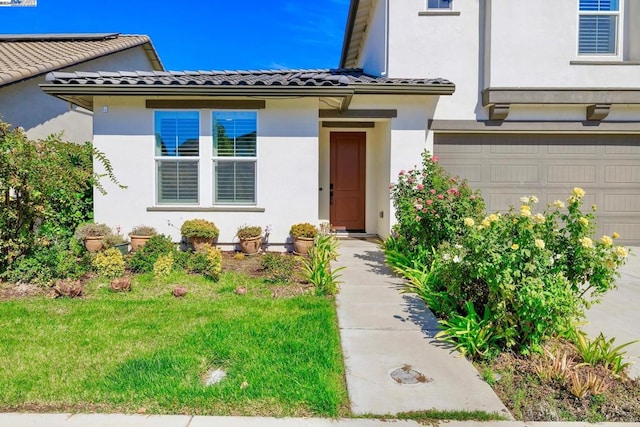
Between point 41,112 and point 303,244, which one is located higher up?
point 41,112

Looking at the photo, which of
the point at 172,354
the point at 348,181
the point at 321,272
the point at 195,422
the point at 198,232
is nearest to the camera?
the point at 195,422

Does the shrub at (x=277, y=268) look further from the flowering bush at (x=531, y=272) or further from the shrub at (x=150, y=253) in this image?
the flowering bush at (x=531, y=272)

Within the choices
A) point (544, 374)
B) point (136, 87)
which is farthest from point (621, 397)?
point (136, 87)

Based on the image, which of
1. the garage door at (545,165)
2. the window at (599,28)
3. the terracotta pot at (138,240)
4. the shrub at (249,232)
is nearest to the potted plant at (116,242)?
the terracotta pot at (138,240)

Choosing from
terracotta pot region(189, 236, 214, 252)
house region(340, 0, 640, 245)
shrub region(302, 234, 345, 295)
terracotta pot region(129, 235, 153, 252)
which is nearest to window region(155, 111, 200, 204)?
terracotta pot region(129, 235, 153, 252)

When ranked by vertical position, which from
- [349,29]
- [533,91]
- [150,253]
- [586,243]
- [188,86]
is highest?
[349,29]

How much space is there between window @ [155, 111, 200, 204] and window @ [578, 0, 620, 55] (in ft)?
27.6

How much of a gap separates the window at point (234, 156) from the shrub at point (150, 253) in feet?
4.53

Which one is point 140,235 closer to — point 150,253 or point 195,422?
point 150,253

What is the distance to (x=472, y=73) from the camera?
26.5 feet

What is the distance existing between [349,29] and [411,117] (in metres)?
5.16

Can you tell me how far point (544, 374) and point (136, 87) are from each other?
732 centimetres

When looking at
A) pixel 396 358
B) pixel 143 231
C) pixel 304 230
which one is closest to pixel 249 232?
pixel 304 230

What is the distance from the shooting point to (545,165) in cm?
833
